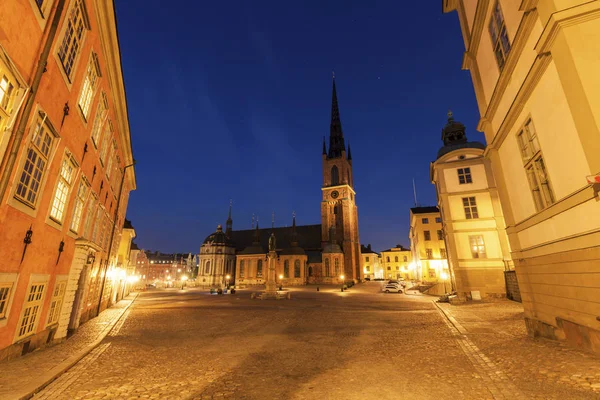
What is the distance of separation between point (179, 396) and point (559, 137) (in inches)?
423

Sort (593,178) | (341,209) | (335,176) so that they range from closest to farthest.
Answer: (593,178), (341,209), (335,176)

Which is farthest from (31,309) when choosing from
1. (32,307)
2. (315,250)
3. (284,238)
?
(284,238)

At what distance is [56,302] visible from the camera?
962 centimetres

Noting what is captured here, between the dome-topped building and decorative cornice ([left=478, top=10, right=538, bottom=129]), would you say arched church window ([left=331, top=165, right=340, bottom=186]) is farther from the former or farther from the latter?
decorative cornice ([left=478, top=10, right=538, bottom=129])

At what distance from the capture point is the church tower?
2518 inches

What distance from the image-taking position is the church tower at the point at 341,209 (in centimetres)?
6397

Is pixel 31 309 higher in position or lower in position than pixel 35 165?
lower

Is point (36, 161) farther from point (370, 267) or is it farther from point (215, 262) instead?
point (370, 267)

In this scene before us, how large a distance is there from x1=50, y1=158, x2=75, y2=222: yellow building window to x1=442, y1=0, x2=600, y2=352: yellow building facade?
14.2m

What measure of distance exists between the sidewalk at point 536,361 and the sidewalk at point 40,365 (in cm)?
950

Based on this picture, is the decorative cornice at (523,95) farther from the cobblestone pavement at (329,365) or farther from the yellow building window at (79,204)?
the yellow building window at (79,204)

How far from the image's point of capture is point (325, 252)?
6325 cm

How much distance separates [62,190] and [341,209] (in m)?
61.2

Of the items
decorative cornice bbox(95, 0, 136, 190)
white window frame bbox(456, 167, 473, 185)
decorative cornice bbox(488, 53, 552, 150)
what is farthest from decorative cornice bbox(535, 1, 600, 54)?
white window frame bbox(456, 167, 473, 185)
